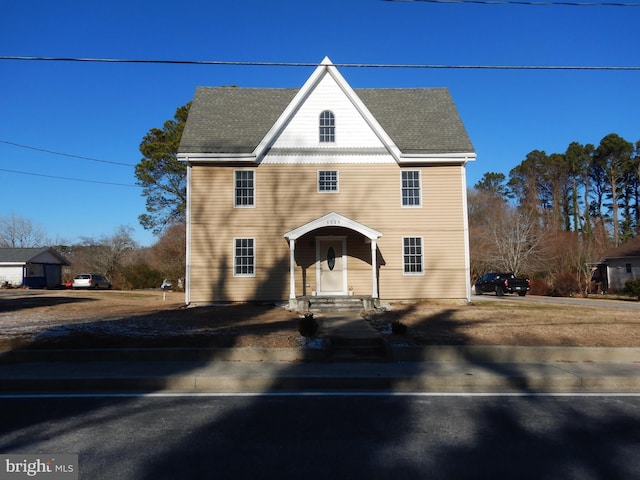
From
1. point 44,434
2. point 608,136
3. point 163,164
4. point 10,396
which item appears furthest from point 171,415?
point 608,136

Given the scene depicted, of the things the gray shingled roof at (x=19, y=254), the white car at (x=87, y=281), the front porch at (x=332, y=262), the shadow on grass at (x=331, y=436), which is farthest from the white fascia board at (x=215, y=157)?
the gray shingled roof at (x=19, y=254)

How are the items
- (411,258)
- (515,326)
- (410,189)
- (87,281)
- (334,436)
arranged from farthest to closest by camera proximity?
(87,281) < (410,189) < (411,258) < (515,326) < (334,436)

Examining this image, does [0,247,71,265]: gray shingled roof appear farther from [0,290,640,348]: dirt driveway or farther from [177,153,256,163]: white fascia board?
[177,153,256,163]: white fascia board

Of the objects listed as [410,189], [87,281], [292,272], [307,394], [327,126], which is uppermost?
[327,126]

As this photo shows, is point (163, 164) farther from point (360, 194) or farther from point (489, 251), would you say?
point (489, 251)

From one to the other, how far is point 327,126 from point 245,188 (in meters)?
4.07

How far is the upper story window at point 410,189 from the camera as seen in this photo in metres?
18.9

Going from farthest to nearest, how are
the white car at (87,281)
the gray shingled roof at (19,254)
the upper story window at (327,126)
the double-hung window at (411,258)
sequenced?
1. the gray shingled roof at (19,254)
2. the white car at (87,281)
3. the upper story window at (327,126)
4. the double-hung window at (411,258)

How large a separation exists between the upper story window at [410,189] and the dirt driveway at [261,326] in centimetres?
433

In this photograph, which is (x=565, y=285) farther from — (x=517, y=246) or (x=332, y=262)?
(x=332, y=262)

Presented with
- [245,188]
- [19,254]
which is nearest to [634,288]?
[245,188]

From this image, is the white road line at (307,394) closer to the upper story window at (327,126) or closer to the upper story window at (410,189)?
the upper story window at (410,189)

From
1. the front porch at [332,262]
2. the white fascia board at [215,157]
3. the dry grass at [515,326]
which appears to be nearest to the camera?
the dry grass at [515,326]

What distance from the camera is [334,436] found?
5.27 metres
